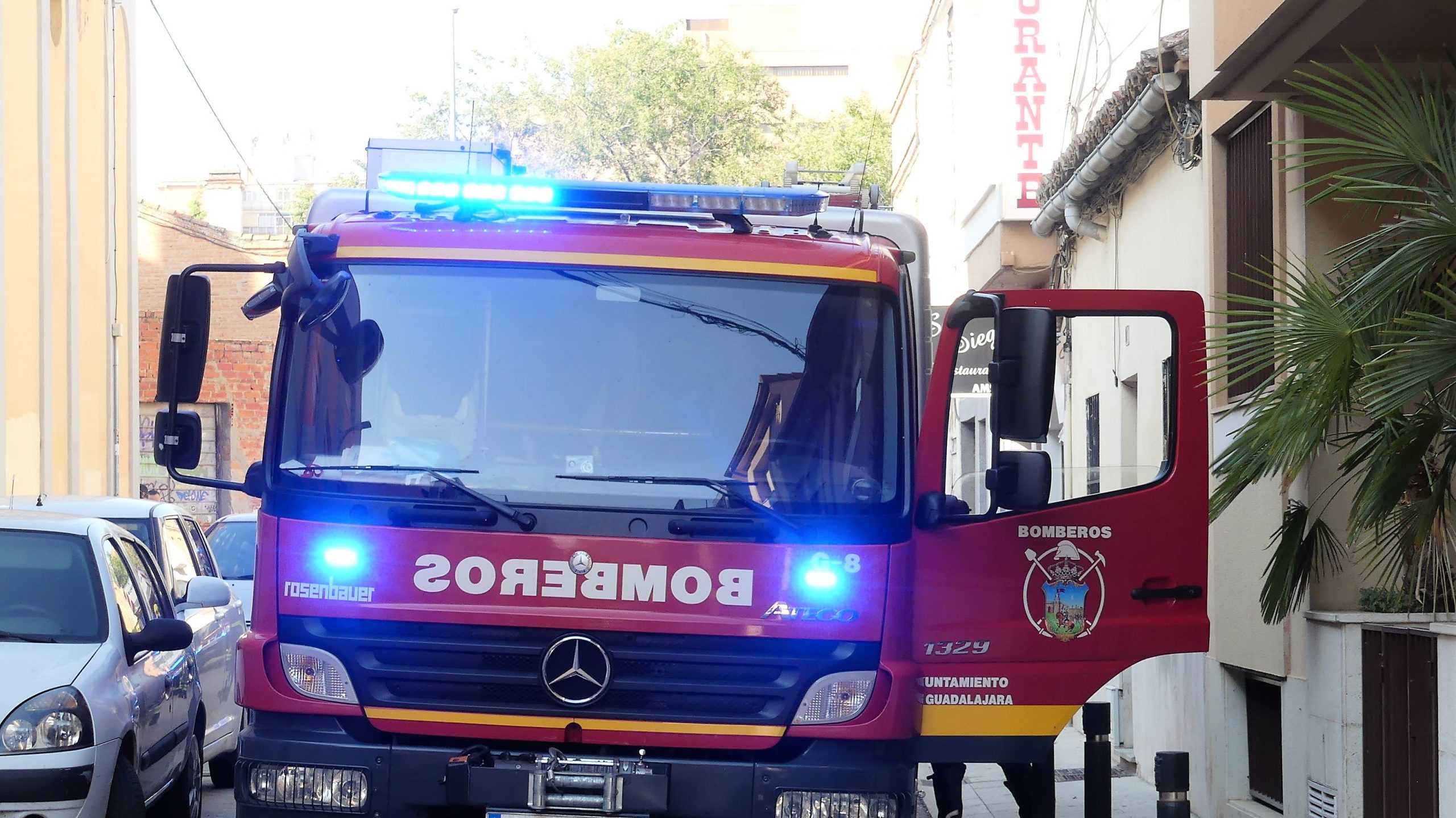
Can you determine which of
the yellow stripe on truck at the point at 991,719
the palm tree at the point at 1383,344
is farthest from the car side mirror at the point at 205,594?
the palm tree at the point at 1383,344

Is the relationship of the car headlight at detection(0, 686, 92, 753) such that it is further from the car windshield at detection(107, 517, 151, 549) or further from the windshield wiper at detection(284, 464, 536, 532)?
the car windshield at detection(107, 517, 151, 549)

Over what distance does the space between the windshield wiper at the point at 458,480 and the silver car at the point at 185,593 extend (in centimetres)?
360

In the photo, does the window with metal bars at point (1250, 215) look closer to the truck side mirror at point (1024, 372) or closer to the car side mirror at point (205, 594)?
the truck side mirror at point (1024, 372)

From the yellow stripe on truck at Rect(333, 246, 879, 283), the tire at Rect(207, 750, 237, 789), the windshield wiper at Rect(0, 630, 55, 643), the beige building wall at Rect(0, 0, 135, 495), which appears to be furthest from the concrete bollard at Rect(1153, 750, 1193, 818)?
the beige building wall at Rect(0, 0, 135, 495)

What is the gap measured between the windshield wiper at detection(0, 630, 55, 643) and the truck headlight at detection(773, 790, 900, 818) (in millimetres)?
3379

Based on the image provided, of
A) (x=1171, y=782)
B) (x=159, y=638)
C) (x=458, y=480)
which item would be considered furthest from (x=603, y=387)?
(x=159, y=638)

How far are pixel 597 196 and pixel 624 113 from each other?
135 feet

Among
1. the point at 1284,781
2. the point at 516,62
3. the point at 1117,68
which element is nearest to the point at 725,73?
the point at 516,62

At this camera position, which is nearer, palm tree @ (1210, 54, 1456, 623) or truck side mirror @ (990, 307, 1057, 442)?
truck side mirror @ (990, 307, 1057, 442)

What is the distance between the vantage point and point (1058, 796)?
10.8m

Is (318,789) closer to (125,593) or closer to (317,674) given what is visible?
(317,674)

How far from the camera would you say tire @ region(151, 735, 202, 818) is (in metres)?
8.09

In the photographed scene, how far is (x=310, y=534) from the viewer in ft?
17.8

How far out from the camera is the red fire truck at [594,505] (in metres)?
5.36
